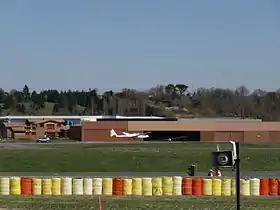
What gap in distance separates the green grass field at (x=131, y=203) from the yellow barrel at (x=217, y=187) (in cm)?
268

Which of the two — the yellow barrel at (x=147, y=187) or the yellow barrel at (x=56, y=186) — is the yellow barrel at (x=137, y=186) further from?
the yellow barrel at (x=56, y=186)

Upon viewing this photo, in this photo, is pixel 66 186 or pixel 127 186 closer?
pixel 127 186

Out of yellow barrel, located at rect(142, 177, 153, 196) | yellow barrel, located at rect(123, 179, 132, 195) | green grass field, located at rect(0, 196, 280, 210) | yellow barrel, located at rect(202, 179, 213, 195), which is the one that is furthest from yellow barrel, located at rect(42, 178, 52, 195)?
yellow barrel, located at rect(202, 179, 213, 195)

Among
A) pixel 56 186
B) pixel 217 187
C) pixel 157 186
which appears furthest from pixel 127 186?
pixel 217 187

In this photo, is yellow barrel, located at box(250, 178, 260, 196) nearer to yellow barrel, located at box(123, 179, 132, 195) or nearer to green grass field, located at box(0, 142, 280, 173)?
yellow barrel, located at box(123, 179, 132, 195)

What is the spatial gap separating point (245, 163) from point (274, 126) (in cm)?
5160

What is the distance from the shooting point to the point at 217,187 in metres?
36.3

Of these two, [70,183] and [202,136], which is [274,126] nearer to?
[202,136]

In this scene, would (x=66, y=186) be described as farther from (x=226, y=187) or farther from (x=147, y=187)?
(x=226, y=187)

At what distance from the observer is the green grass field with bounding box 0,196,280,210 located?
28750mm

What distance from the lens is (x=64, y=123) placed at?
146m

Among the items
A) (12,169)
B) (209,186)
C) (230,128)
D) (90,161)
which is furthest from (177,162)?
(230,128)

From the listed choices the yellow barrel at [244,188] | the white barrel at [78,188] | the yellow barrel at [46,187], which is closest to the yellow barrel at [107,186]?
the white barrel at [78,188]

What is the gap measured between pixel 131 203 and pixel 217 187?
7.14 meters
